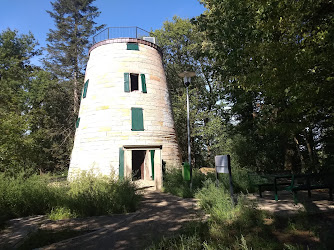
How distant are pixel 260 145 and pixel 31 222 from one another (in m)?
15.3

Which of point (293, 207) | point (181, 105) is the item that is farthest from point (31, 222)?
point (181, 105)

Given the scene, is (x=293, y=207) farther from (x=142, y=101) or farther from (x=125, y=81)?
(x=125, y=81)

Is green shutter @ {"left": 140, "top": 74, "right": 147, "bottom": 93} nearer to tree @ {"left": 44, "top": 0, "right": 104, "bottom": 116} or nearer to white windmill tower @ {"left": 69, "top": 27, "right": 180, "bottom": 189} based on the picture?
white windmill tower @ {"left": 69, "top": 27, "right": 180, "bottom": 189}

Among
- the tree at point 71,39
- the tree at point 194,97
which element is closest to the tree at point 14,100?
the tree at point 71,39

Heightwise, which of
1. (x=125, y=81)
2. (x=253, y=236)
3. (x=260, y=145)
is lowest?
(x=253, y=236)

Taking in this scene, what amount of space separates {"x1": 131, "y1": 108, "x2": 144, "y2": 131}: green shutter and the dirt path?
6.35 metres

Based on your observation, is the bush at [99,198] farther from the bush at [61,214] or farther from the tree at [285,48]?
the tree at [285,48]

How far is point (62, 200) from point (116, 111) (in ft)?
22.8

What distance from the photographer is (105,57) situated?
48.0 feet

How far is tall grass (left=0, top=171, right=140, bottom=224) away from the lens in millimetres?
6680

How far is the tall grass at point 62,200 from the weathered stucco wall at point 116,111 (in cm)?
445

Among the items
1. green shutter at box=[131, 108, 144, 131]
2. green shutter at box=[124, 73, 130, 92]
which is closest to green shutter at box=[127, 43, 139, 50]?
green shutter at box=[124, 73, 130, 92]

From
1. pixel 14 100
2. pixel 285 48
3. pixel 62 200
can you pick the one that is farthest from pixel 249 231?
pixel 14 100

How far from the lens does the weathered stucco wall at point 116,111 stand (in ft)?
41.9
